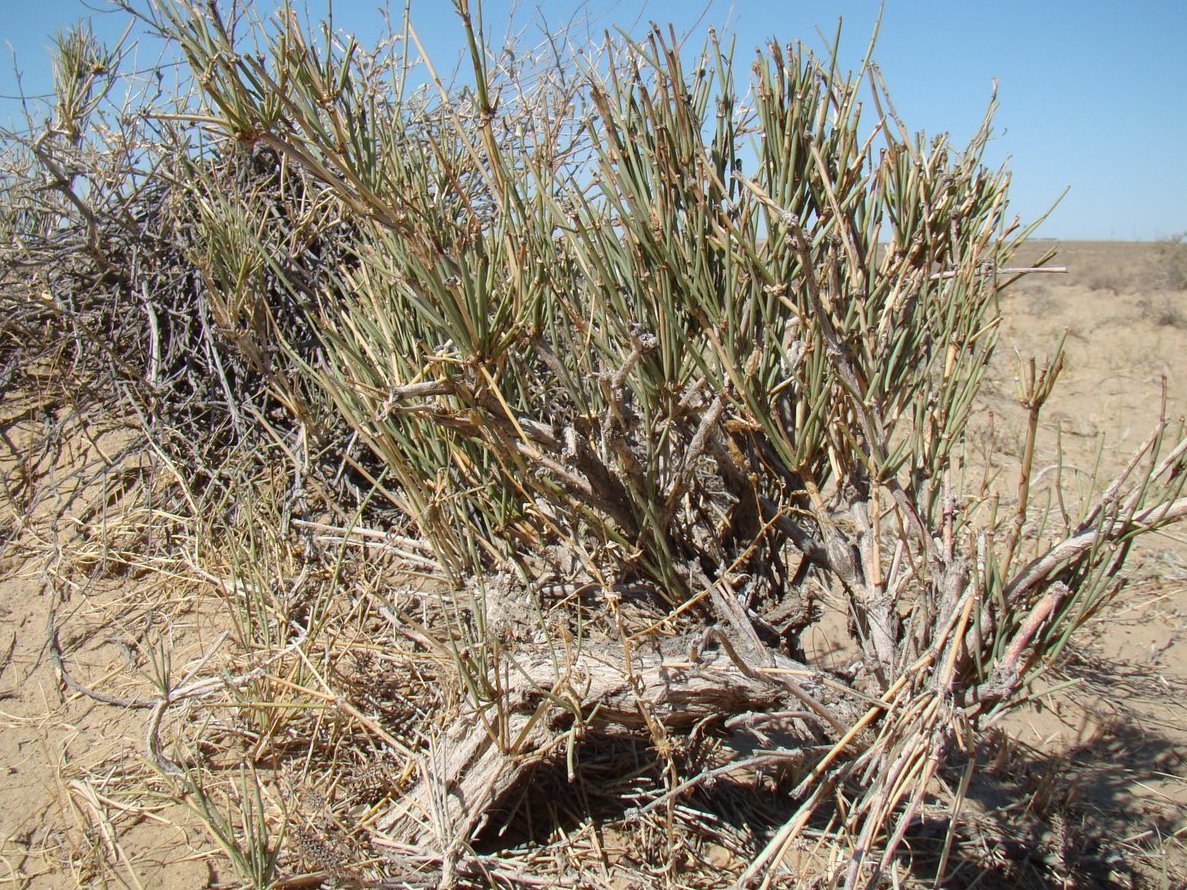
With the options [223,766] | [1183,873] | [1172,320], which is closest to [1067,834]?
[1183,873]

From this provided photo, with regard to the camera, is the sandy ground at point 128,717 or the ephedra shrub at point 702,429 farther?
the sandy ground at point 128,717

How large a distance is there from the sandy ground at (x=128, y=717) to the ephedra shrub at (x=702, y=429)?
0.30 m

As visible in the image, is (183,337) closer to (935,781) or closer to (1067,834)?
(935,781)

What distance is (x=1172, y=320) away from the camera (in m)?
8.87

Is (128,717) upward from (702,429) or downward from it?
downward

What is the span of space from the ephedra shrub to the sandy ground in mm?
301

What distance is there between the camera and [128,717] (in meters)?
2.75

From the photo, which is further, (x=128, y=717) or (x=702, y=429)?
(x=128, y=717)

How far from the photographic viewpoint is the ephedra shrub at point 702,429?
6.19 ft

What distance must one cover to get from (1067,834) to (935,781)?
40cm

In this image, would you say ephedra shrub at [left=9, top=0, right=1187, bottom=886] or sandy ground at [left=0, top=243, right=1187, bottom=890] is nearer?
ephedra shrub at [left=9, top=0, right=1187, bottom=886]

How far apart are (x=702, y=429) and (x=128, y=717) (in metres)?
2.00

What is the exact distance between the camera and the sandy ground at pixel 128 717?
2.38 meters

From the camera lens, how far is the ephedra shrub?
1.89 metres
